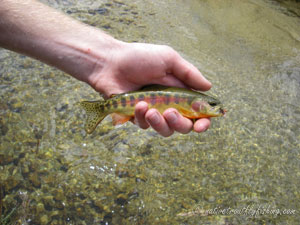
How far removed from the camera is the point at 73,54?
4.23 meters

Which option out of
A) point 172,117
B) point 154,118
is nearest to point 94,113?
point 154,118

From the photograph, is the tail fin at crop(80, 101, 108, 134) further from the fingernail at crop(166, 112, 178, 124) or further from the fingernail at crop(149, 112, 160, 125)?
the fingernail at crop(166, 112, 178, 124)

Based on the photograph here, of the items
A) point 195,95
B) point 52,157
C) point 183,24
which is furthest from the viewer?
point 183,24

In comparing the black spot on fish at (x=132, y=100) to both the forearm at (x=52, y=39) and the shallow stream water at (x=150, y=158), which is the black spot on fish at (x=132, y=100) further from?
the shallow stream water at (x=150, y=158)

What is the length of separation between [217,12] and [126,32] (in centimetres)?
423

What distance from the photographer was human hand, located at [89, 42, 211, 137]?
4.09 metres

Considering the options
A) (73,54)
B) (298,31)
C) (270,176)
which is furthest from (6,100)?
(298,31)

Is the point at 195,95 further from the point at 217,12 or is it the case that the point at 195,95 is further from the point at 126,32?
the point at 217,12

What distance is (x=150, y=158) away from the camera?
4.88 m

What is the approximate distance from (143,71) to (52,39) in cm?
145

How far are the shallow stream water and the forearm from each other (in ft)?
4.85

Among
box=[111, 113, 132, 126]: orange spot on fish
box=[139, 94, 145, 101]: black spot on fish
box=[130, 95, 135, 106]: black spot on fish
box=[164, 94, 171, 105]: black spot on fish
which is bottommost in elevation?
box=[111, 113, 132, 126]: orange spot on fish

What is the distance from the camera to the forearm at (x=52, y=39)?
4.03 metres

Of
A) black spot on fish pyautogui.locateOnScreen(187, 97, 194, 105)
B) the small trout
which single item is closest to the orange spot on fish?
the small trout
